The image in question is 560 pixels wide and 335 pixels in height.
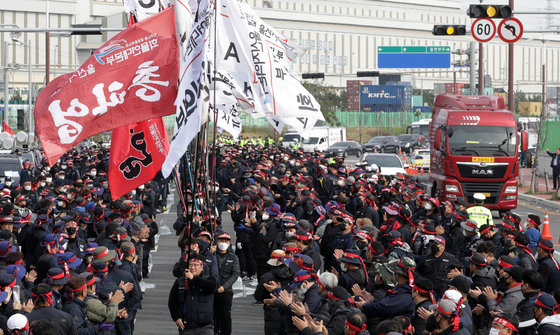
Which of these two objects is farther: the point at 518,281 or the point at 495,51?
the point at 495,51

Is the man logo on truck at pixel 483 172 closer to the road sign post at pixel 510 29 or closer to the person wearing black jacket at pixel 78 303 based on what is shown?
the road sign post at pixel 510 29

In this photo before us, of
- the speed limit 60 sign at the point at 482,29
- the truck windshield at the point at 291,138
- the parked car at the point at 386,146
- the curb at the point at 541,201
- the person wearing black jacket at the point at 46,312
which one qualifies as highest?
the speed limit 60 sign at the point at 482,29

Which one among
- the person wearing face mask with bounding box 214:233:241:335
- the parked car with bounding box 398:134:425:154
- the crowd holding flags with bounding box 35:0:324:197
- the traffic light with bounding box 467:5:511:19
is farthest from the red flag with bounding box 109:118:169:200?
the parked car with bounding box 398:134:425:154

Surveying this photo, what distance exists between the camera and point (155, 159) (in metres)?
12.9

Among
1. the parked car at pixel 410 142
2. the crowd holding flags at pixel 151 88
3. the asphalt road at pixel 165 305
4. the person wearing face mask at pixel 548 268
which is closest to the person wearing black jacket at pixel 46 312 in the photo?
the crowd holding flags at pixel 151 88

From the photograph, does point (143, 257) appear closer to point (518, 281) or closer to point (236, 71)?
point (236, 71)

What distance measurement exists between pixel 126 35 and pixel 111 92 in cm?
79

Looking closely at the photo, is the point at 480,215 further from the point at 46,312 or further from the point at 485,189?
the point at 485,189

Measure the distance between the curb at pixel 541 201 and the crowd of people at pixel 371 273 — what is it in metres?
16.5

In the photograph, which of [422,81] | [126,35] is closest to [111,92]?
[126,35]

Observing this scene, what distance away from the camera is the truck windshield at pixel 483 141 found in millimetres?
28562

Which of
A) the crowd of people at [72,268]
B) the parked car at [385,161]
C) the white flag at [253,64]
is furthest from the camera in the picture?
the parked car at [385,161]

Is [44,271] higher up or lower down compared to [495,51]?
lower down

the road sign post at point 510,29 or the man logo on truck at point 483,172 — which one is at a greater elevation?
the road sign post at point 510,29
